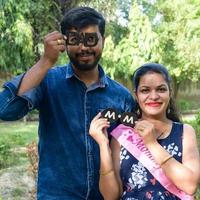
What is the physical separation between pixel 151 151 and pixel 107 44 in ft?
43.0

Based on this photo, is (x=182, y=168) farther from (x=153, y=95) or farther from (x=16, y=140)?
(x=16, y=140)

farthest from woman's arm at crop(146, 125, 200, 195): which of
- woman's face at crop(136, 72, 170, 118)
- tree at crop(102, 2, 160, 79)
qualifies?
tree at crop(102, 2, 160, 79)

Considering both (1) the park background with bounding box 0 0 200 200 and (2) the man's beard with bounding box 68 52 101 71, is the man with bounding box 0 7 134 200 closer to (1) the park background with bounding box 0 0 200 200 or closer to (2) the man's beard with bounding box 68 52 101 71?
(2) the man's beard with bounding box 68 52 101 71

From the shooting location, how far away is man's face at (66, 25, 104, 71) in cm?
209

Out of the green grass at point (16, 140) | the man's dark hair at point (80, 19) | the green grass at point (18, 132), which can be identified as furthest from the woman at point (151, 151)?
the green grass at point (18, 132)

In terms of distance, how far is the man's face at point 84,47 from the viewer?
2.09 m

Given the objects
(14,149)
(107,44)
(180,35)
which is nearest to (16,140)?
(14,149)

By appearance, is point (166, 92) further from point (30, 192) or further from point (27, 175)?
point (27, 175)

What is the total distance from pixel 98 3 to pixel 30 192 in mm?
6865

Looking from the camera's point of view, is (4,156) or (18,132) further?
(18,132)

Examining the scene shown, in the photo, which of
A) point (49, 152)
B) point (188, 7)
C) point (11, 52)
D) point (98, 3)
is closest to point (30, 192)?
point (49, 152)

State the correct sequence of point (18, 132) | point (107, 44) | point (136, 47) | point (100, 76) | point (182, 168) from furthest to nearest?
1. point (107, 44)
2. point (136, 47)
3. point (18, 132)
4. point (100, 76)
5. point (182, 168)

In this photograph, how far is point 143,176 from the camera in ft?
6.61

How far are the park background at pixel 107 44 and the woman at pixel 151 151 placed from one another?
2.76 metres
